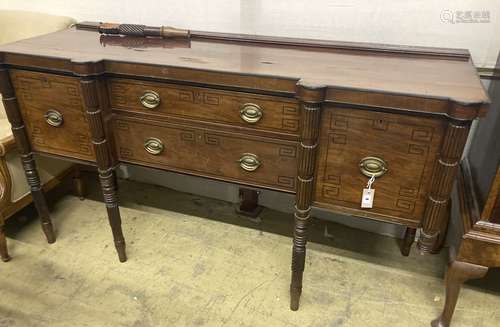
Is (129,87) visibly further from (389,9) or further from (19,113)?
(389,9)

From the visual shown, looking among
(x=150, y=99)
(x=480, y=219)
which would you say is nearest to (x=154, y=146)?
(x=150, y=99)

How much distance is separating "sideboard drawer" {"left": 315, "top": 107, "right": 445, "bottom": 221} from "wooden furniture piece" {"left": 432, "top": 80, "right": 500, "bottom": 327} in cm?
19

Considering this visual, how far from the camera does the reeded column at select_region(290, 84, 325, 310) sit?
1.14 metres

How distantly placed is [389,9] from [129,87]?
96 centimetres

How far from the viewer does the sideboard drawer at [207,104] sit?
126 centimetres

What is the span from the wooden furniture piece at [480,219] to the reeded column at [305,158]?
0.47 metres

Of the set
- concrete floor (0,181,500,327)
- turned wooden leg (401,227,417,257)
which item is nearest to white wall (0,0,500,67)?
turned wooden leg (401,227,417,257)

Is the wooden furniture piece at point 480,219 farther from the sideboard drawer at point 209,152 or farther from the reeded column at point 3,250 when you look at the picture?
the reeded column at point 3,250

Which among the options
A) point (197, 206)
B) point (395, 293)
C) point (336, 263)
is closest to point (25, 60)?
point (197, 206)

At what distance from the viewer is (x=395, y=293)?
5.48ft

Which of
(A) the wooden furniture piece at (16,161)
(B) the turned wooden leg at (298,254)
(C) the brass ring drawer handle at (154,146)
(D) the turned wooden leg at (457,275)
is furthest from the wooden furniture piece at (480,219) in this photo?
(A) the wooden furniture piece at (16,161)

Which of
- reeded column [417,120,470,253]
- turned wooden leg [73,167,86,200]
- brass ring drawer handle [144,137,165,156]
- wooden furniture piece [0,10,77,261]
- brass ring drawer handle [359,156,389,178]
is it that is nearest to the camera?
reeded column [417,120,470,253]

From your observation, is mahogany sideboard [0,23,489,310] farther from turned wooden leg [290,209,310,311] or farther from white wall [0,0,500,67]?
white wall [0,0,500,67]

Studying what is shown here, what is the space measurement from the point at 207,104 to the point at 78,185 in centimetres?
116
